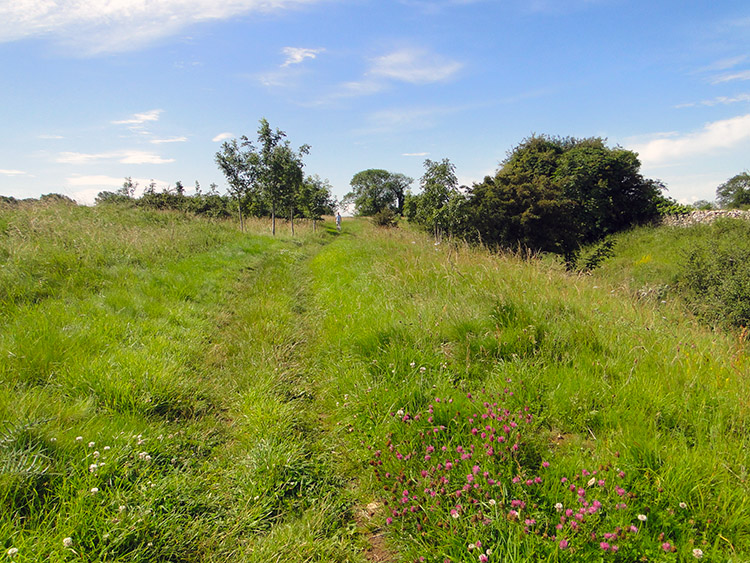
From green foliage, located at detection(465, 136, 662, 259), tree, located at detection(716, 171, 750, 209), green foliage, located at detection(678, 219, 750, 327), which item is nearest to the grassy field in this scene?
green foliage, located at detection(678, 219, 750, 327)

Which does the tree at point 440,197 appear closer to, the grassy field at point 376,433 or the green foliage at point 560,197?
the green foliage at point 560,197

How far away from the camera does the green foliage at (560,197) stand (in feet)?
74.8

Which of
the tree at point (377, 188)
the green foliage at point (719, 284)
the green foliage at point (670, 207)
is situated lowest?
the green foliage at point (719, 284)

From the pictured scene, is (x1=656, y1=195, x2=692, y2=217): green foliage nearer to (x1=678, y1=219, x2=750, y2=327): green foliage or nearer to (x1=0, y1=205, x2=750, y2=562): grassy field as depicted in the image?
(x1=678, y1=219, x2=750, y2=327): green foliage

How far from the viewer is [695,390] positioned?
2787 millimetres

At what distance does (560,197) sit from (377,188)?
67617 millimetres

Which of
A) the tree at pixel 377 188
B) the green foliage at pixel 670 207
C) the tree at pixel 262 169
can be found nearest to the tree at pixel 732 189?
the green foliage at pixel 670 207

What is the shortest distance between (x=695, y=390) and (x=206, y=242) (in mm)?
12772

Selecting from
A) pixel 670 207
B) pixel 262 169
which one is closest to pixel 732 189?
pixel 670 207

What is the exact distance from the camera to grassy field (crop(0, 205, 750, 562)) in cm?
187

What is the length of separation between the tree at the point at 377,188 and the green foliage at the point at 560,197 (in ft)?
173

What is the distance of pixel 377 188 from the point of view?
9131 centimetres

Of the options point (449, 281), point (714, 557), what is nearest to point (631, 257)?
point (449, 281)

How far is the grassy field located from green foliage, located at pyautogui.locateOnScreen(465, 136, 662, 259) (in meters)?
17.2
